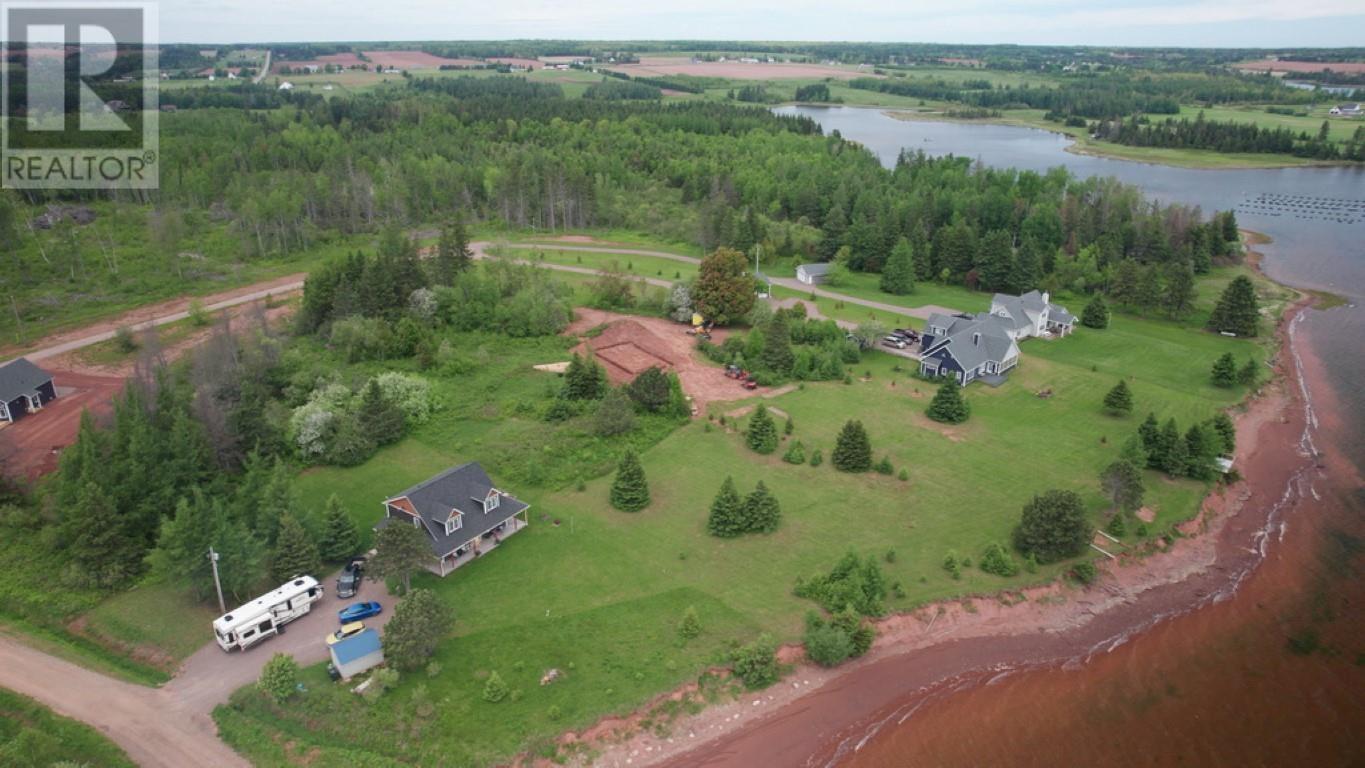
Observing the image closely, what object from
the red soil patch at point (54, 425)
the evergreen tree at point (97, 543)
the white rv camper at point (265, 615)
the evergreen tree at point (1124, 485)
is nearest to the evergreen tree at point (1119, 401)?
the evergreen tree at point (1124, 485)

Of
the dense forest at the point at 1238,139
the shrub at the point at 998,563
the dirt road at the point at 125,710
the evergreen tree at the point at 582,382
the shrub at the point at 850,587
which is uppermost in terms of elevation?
the dense forest at the point at 1238,139

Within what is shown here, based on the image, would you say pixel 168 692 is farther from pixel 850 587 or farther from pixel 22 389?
pixel 22 389

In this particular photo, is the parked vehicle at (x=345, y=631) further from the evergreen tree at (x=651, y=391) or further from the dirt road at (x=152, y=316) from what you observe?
the dirt road at (x=152, y=316)

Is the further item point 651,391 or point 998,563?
point 651,391

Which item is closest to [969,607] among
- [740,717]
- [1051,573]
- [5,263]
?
[1051,573]

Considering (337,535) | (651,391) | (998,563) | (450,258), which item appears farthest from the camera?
(450,258)

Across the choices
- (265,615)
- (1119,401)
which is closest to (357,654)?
(265,615)

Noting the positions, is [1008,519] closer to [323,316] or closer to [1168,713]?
[1168,713]
